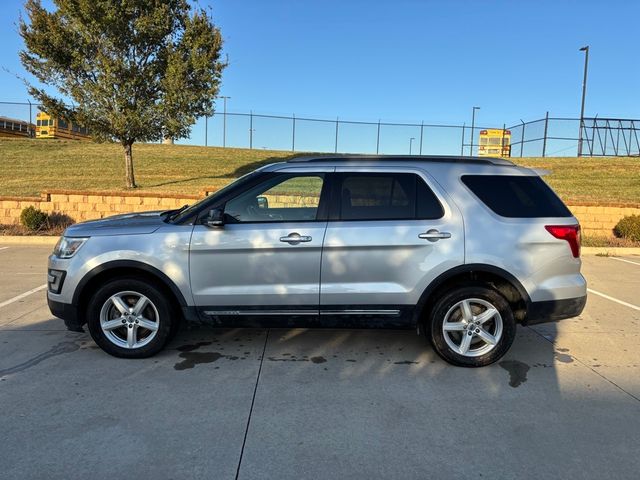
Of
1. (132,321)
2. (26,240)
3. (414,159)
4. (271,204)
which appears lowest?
(26,240)

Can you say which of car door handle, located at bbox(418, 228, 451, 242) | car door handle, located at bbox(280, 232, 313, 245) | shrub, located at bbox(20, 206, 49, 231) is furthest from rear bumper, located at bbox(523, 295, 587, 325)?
shrub, located at bbox(20, 206, 49, 231)

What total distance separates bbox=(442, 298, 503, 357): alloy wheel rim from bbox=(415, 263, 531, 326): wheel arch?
0.17m

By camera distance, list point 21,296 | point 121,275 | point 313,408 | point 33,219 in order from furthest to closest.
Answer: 1. point 33,219
2. point 21,296
3. point 121,275
4. point 313,408

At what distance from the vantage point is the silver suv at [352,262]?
13.7ft

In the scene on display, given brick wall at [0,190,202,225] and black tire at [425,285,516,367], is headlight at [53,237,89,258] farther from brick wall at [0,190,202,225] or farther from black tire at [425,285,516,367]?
brick wall at [0,190,202,225]

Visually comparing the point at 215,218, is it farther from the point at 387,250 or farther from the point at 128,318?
the point at 387,250

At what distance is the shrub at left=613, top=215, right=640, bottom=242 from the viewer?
11961mm

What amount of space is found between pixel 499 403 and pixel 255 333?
8.22 feet

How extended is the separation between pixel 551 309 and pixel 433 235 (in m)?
1.20

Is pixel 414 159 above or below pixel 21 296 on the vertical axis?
above

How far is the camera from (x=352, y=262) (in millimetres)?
4176

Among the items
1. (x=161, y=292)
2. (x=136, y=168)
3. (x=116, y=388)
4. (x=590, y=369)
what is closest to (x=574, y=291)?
(x=590, y=369)

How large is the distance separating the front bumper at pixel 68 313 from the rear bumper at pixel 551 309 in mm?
3865

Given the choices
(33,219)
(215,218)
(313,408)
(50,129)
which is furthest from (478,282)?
(50,129)
